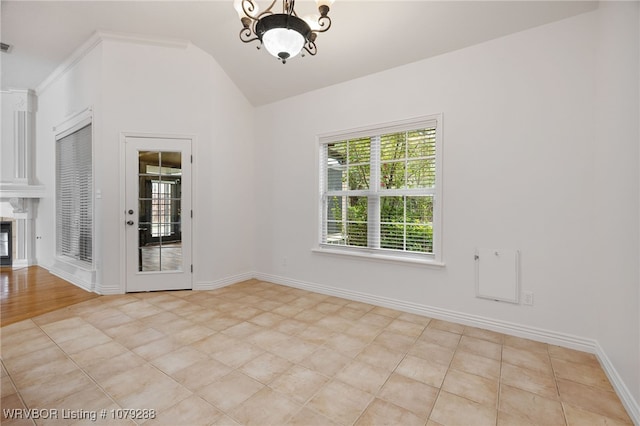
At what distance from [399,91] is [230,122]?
2.33 metres

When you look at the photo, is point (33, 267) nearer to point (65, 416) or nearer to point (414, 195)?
point (65, 416)

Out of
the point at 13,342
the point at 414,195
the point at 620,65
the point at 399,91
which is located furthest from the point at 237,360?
the point at 620,65

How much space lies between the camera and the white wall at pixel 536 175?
6.50 feet

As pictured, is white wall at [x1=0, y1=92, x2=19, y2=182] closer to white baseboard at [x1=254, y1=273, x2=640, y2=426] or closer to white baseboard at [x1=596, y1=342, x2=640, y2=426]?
white baseboard at [x1=254, y1=273, x2=640, y2=426]

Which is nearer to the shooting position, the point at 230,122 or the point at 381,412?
the point at 381,412

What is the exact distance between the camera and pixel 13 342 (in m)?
2.44

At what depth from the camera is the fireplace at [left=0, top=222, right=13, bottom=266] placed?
516 centimetres

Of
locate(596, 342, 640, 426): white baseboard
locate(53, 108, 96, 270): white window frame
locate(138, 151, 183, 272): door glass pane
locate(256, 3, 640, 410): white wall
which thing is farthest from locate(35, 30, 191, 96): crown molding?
locate(596, 342, 640, 426): white baseboard

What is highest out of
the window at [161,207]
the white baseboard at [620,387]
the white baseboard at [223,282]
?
the window at [161,207]

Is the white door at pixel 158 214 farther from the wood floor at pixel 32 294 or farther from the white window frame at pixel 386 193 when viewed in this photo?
the white window frame at pixel 386 193

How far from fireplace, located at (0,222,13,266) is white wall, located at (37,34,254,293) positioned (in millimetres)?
2611

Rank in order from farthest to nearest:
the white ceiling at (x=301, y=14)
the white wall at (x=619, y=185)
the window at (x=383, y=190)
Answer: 1. the window at (x=383, y=190)
2. the white ceiling at (x=301, y=14)
3. the white wall at (x=619, y=185)

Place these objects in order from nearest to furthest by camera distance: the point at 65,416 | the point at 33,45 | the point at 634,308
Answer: the point at 65,416 < the point at 634,308 < the point at 33,45

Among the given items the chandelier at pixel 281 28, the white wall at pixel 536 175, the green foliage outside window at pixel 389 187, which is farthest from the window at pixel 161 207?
the white wall at pixel 536 175
